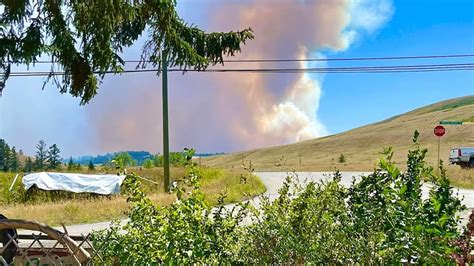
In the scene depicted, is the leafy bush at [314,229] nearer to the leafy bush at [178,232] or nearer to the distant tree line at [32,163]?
the leafy bush at [178,232]

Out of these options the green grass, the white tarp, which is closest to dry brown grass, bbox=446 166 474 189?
the green grass

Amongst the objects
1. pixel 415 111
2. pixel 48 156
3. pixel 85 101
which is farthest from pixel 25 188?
pixel 415 111

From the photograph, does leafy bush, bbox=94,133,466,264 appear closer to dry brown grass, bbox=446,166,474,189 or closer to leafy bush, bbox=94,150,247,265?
leafy bush, bbox=94,150,247,265

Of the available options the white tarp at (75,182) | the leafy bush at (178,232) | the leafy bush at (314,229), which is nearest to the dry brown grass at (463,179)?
the white tarp at (75,182)

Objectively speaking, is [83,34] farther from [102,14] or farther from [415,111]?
[415,111]

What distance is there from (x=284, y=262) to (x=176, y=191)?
2.40 feet

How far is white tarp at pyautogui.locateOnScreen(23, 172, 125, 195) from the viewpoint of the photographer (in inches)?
838

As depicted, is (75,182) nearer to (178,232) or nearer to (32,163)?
(32,163)

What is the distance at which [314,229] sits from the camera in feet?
10.2

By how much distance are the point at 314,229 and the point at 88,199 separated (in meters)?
17.6

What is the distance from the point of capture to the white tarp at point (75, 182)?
21.3 meters

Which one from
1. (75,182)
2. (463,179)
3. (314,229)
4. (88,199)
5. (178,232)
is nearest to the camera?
(178,232)

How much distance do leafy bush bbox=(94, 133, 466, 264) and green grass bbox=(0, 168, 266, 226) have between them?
12.8 inches

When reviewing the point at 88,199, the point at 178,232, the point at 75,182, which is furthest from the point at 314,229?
the point at 75,182
